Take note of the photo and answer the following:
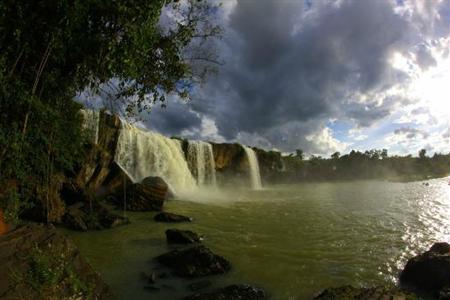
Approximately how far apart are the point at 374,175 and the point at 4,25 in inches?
3602

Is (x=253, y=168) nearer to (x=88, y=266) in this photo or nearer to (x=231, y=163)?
(x=231, y=163)

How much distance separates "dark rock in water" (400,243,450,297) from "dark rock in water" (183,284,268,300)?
3.64 meters

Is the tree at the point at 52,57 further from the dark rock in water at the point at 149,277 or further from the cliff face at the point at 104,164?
the cliff face at the point at 104,164

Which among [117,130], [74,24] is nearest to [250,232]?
[74,24]

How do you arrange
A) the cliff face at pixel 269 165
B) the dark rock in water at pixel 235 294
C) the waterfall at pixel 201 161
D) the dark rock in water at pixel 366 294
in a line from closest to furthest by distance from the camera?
the dark rock in water at pixel 366 294, the dark rock in water at pixel 235 294, the waterfall at pixel 201 161, the cliff face at pixel 269 165

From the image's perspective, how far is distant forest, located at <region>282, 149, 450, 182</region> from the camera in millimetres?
68844

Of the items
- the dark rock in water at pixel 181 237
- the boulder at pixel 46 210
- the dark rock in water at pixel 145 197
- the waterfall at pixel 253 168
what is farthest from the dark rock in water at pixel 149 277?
the waterfall at pixel 253 168

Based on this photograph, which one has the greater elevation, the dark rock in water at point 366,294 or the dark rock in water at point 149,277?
the dark rock in water at point 366,294

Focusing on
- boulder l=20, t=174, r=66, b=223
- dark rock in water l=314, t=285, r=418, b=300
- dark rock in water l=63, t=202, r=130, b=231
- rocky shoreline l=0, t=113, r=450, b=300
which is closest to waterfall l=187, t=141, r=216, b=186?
rocky shoreline l=0, t=113, r=450, b=300

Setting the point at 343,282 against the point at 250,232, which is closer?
the point at 343,282

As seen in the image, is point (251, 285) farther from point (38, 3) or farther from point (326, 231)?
point (38, 3)

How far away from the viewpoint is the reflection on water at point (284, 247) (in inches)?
331

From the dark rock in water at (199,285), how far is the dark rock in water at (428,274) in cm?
470

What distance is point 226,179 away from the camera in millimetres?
43625
